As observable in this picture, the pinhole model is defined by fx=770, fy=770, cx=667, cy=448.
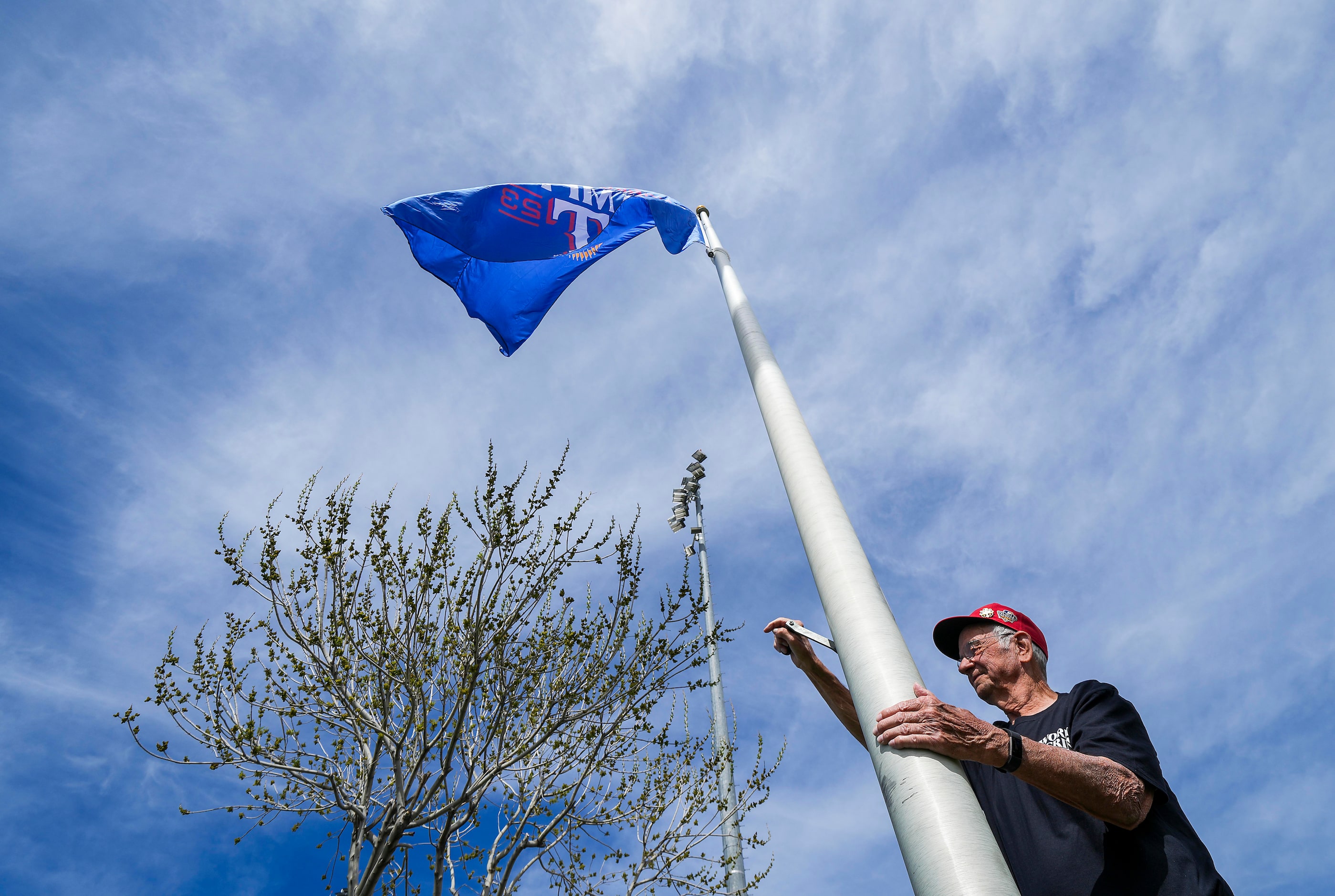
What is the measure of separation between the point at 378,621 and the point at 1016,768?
6790mm

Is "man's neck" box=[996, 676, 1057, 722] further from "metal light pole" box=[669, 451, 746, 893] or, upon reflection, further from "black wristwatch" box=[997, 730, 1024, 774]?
"metal light pole" box=[669, 451, 746, 893]

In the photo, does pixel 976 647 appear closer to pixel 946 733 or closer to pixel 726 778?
pixel 946 733

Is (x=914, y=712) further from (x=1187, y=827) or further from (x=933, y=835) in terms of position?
(x=1187, y=827)

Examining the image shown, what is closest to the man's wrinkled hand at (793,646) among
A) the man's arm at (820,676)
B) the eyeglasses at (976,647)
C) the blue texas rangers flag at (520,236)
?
the man's arm at (820,676)

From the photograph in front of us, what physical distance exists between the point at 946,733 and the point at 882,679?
0.34 m

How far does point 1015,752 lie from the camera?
85.4 inches

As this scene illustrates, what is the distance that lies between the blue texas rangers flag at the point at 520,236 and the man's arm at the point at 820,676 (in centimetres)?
492

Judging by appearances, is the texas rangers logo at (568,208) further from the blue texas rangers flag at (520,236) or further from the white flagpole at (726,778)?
the white flagpole at (726,778)

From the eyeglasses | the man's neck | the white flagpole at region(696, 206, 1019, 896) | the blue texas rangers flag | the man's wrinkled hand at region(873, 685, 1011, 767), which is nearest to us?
the white flagpole at region(696, 206, 1019, 896)

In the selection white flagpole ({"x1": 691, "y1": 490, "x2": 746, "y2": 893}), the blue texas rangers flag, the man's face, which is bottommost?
the man's face

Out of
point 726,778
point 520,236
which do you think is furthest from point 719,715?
point 520,236

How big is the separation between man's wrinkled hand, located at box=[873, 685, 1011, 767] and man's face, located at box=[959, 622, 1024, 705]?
3.41 ft

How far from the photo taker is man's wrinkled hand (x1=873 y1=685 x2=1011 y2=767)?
2191 mm

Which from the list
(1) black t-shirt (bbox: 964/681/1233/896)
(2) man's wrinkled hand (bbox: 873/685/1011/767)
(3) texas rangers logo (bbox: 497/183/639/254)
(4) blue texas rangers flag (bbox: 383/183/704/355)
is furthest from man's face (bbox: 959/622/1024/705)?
(3) texas rangers logo (bbox: 497/183/639/254)
